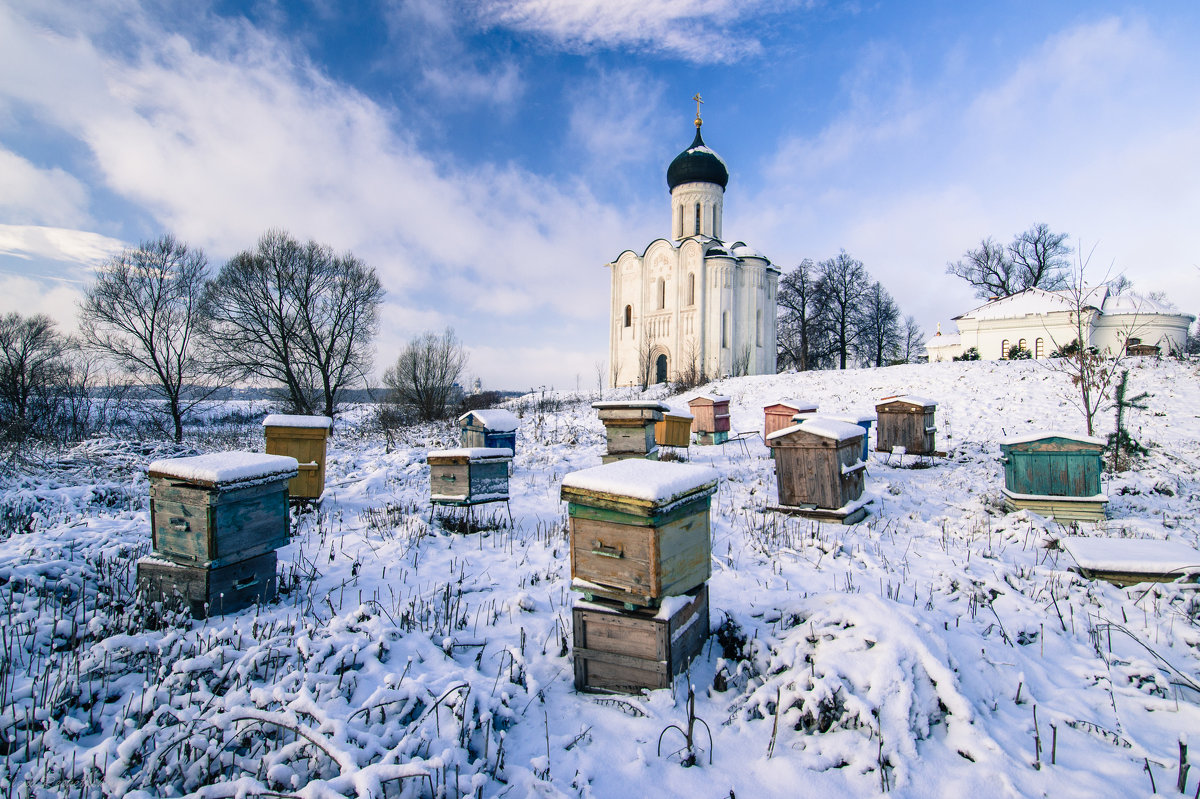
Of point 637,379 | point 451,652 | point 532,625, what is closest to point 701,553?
point 532,625

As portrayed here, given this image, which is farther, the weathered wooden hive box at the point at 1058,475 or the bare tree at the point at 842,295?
the bare tree at the point at 842,295

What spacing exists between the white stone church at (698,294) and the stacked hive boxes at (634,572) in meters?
31.3

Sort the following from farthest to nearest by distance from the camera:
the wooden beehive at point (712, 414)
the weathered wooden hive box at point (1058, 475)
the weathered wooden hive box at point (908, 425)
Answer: the wooden beehive at point (712, 414) < the weathered wooden hive box at point (908, 425) < the weathered wooden hive box at point (1058, 475)

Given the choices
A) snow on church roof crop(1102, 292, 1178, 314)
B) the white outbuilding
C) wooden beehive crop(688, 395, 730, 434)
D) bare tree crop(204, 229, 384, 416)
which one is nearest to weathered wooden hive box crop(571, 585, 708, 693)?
wooden beehive crop(688, 395, 730, 434)

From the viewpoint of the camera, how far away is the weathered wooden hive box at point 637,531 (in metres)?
3.53

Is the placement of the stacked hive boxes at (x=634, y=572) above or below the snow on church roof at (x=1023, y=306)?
below

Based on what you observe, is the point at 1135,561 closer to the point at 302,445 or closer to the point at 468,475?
the point at 468,475

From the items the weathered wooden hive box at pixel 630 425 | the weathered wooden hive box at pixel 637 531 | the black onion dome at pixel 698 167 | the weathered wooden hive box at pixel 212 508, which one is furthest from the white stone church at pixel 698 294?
the weathered wooden hive box at pixel 637 531

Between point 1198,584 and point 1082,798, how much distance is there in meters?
3.95

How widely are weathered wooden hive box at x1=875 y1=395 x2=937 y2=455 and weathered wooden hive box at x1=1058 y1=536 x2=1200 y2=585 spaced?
7.94m

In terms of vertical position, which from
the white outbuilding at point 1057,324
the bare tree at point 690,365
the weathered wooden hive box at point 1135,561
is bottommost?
the weathered wooden hive box at point 1135,561

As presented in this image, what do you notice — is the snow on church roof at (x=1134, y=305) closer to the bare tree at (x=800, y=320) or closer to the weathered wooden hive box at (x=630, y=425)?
the bare tree at (x=800, y=320)

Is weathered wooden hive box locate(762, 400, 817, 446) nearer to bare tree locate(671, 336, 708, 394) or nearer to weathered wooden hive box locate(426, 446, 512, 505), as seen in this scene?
weathered wooden hive box locate(426, 446, 512, 505)

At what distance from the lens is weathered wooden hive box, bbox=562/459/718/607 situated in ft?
11.6
